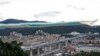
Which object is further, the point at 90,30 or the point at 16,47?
the point at 90,30

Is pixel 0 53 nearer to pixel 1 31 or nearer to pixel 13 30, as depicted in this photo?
pixel 1 31

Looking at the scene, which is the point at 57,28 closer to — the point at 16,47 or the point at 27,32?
the point at 27,32

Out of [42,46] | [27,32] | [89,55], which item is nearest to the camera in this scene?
[89,55]

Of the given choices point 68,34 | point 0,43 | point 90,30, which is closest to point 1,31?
point 68,34

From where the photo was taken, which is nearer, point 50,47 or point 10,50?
point 10,50

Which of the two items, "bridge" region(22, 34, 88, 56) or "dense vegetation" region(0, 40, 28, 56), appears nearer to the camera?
"dense vegetation" region(0, 40, 28, 56)

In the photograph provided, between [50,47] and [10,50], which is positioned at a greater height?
[10,50]

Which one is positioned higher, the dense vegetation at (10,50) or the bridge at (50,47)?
the dense vegetation at (10,50)

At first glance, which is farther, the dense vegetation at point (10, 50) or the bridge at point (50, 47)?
the bridge at point (50, 47)

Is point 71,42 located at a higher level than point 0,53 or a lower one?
lower

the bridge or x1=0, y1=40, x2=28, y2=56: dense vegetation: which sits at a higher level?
x1=0, y1=40, x2=28, y2=56: dense vegetation

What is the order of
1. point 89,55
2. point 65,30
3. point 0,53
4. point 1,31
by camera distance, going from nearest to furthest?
point 0,53 < point 89,55 < point 1,31 < point 65,30
